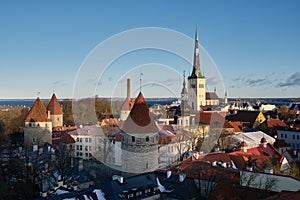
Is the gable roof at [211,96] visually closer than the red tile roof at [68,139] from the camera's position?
No

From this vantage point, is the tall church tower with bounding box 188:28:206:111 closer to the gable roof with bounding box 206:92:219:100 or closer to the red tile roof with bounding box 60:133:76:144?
the gable roof with bounding box 206:92:219:100

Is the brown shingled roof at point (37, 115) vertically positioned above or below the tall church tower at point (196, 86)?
below

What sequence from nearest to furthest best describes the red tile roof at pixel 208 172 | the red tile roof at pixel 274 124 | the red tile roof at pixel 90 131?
the red tile roof at pixel 208 172 < the red tile roof at pixel 90 131 < the red tile roof at pixel 274 124

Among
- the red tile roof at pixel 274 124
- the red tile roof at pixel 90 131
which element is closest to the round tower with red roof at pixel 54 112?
the red tile roof at pixel 90 131

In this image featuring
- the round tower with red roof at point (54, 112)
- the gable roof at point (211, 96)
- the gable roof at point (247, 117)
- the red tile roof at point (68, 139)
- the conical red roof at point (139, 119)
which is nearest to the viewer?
the conical red roof at point (139, 119)

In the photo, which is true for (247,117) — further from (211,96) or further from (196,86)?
(211,96)

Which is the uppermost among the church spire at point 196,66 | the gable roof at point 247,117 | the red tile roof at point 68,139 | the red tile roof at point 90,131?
the church spire at point 196,66

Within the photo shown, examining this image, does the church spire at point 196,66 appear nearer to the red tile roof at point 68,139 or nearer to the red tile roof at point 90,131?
the red tile roof at point 90,131

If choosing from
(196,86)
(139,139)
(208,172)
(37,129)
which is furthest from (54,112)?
(208,172)

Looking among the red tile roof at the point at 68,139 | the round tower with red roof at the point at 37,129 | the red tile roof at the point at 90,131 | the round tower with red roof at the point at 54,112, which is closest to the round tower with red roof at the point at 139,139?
the red tile roof at the point at 68,139

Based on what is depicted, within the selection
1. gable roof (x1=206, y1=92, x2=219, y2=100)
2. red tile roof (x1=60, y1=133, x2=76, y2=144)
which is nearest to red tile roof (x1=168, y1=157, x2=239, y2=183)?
red tile roof (x1=60, y1=133, x2=76, y2=144)

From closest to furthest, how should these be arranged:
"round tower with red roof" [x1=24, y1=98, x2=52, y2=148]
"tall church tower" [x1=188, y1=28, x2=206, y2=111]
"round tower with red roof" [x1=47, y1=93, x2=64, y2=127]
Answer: "round tower with red roof" [x1=24, y1=98, x2=52, y2=148] < "round tower with red roof" [x1=47, y1=93, x2=64, y2=127] < "tall church tower" [x1=188, y1=28, x2=206, y2=111]

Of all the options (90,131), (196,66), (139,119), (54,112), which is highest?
(196,66)
